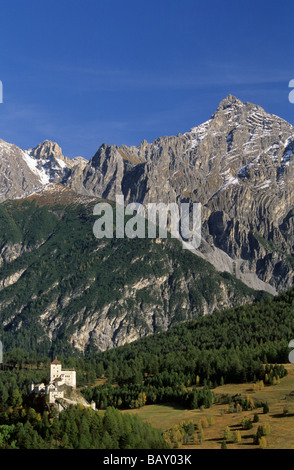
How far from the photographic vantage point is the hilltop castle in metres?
174

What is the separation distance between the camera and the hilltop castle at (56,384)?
17362 centimetres

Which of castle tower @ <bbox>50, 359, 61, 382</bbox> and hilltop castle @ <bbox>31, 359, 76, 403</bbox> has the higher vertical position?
castle tower @ <bbox>50, 359, 61, 382</bbox>

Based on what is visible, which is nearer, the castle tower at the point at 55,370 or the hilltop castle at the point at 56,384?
the hilltop castle at the point at 56,384

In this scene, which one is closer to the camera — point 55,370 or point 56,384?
point 56,384

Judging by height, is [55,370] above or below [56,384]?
above

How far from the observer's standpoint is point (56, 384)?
585 ft

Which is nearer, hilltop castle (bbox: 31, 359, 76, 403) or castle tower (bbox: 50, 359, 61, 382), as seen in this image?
hilltop castle (bbox: 31, 359, 76, 403)

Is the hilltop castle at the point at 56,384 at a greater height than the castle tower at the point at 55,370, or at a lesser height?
lesser
